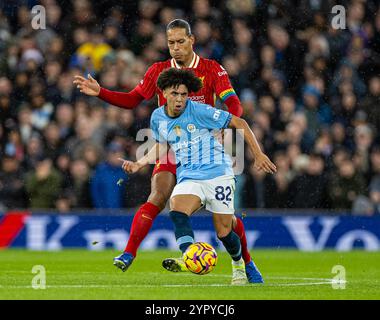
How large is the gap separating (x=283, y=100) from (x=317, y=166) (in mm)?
1361

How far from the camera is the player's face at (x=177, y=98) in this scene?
33.9 feet

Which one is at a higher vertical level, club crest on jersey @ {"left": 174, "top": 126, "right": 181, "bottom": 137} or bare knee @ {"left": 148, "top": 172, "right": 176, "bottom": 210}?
club crest on jersey @ {"left": 174, "top": 126, "right": 181, "bottom": 137}

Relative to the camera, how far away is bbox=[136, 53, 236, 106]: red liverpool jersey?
36.3 feet

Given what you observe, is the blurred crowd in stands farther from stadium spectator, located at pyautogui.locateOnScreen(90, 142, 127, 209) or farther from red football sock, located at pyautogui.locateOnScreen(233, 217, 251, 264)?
red football sock, located at pyautogui.locateOnScreen(233, 217, 251, 264)

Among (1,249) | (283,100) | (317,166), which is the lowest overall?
(1,249)

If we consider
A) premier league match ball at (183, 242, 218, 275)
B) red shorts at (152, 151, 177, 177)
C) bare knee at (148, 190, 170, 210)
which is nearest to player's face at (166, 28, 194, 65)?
red shorts at (152, 151, 177, 177)

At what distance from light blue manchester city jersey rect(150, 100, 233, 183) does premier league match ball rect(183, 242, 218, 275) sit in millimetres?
817

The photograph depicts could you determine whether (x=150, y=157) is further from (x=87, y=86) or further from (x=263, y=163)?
(x=263, y=163)

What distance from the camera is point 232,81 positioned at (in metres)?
18.6
